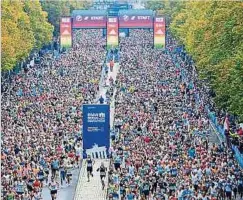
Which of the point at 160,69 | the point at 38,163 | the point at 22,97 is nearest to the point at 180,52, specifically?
the point at 160,69

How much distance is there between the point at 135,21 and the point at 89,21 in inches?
205

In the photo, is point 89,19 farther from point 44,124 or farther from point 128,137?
point 128,137

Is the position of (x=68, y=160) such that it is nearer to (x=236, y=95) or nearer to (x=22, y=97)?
(x=236, y=95)

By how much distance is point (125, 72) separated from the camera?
85375 millimetres

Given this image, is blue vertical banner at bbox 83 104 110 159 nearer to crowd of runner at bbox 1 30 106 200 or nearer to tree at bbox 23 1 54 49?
crowd of runner at bbox 1 30 106 200

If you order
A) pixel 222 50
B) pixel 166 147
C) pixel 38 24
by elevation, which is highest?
pixel 38 24

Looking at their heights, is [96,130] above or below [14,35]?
below

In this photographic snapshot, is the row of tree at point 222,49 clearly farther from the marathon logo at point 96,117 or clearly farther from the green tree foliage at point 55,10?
the green tree foliage at point 55,10

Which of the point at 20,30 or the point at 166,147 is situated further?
the point at 20,30

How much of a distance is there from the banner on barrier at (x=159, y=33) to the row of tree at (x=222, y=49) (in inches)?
430

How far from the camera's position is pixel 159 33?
Result: 103 m

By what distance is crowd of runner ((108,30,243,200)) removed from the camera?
1529 inches

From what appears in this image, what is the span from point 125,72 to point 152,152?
39.9m

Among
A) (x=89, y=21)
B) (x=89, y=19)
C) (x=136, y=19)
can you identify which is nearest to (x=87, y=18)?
(x=89, y=19)
